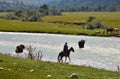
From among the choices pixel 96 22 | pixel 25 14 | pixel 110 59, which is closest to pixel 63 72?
pixel 110 59

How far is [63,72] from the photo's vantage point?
781 inches

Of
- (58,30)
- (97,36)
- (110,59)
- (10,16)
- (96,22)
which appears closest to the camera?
(110,59)

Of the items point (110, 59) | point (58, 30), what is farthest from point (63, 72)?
point (58, 30)

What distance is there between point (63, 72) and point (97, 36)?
6325 centimetres

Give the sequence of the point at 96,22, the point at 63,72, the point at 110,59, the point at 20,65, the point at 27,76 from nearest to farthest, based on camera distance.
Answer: the point at 27,76 → the point at 63,72 → the point at 20,65 → the point at 110,59 → the point at 96,22

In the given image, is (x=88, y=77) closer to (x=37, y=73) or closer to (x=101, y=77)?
(x=101, y=77)

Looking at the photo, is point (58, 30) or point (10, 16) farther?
point (10, 16)

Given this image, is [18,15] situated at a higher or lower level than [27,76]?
lower

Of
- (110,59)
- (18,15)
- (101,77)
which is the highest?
(101,77)

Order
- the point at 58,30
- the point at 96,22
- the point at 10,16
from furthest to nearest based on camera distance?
the point at 10,16 < the point at 96,22 < the point at 58,30

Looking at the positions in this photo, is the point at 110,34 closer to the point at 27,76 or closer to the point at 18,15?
the point at 27,76

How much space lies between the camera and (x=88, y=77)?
18.6m

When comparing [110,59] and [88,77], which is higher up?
[88,77]

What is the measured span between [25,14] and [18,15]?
865 cm
